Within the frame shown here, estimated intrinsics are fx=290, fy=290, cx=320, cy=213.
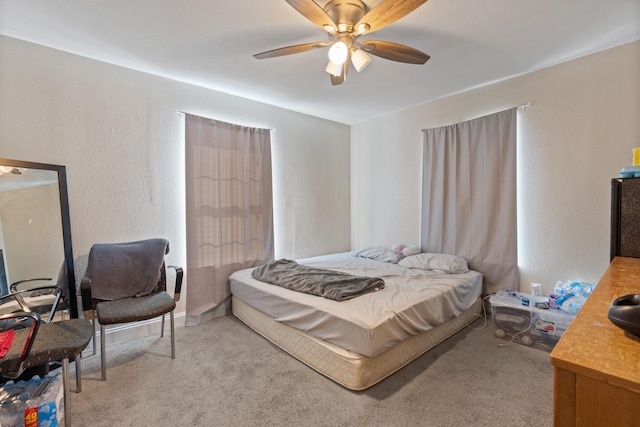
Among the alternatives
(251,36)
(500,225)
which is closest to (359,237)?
(500,225)

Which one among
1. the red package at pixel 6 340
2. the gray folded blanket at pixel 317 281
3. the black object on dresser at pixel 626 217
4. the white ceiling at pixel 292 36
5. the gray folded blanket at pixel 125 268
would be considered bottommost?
the red package at pixel 6 340

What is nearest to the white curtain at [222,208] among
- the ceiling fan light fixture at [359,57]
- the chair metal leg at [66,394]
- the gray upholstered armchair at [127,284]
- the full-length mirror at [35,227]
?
the gray upholstered armchair at [127,284]

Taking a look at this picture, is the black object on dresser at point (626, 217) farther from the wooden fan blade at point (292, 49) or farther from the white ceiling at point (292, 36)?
the wooden fan blade at point (292, 49)

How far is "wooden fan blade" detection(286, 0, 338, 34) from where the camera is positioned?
1.45 metres

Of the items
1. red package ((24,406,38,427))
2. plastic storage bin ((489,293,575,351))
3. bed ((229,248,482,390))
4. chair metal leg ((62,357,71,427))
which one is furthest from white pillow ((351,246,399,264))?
red package ((24,406,38,427))

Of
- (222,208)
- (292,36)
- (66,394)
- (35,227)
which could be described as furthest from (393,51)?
(35,227)

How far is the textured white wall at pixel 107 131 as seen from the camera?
223cm

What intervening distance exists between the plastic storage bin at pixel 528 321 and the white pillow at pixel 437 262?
0.42 meters

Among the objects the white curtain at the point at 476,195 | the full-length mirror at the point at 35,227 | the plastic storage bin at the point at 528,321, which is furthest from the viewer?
the white curtain at the point at 476,195

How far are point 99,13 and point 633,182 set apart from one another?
3.45m

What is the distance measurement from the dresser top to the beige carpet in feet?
3.85

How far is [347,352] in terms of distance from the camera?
1938 mm

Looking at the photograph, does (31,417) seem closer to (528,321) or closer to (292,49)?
(292,49)

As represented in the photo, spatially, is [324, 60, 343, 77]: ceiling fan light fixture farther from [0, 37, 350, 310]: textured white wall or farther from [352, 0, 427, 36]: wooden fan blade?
[0, 37, 350, 310]: textured white wall
